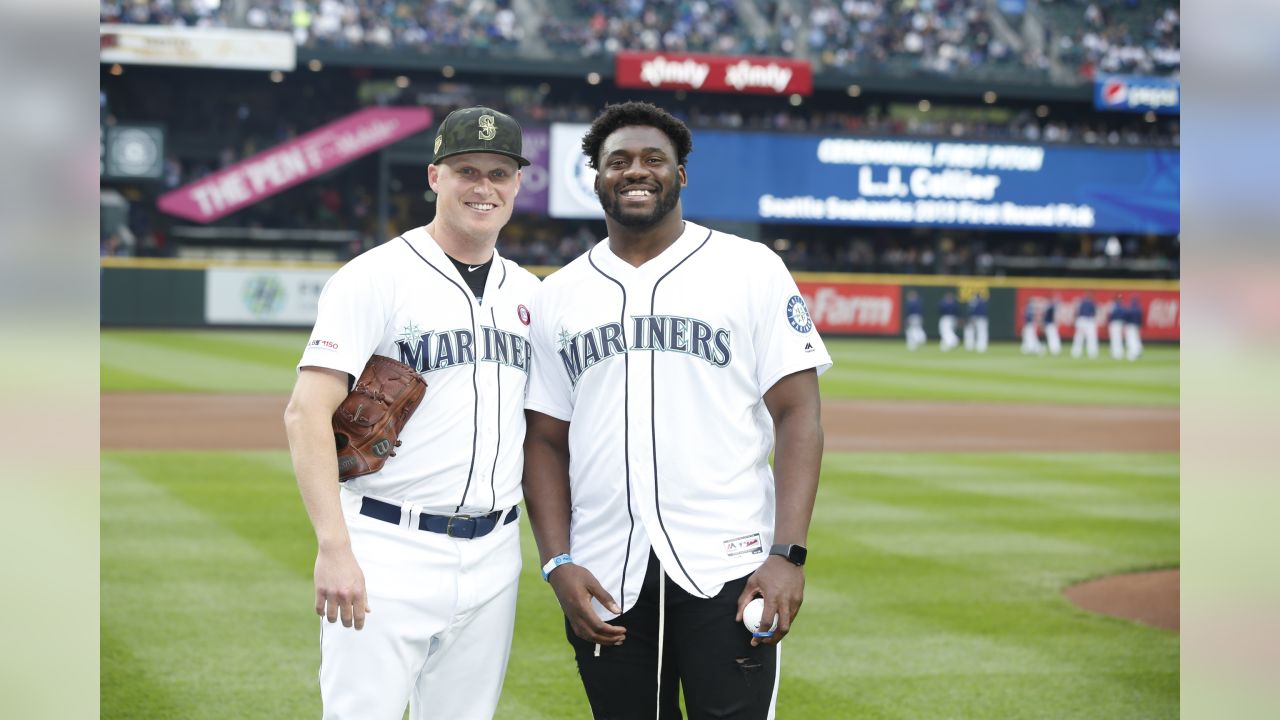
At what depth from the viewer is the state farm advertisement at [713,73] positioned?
37312 millimetres

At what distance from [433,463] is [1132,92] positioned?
4087cm

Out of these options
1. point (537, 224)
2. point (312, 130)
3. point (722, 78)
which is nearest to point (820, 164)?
point (722, 78)

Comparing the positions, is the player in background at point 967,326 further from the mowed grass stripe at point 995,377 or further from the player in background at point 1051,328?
the player in background at point 1051,328

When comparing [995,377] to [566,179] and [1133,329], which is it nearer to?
[1133,329]

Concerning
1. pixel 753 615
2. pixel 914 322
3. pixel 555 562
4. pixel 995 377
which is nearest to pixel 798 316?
pixel 753 615

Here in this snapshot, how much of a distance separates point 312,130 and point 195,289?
8877mm

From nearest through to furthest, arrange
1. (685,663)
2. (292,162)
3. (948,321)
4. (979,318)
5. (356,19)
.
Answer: (685,663)
(979,318)
(948,321)
(292,162)
(356,19)

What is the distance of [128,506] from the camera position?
10508 millimetres

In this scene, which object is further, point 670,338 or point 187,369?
point 187,369

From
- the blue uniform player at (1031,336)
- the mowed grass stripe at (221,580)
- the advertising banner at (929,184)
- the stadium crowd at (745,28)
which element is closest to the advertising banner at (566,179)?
the advertising banner at (929,184)

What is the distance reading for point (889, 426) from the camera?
17109 mm

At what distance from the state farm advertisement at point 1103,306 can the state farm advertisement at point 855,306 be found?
365 cm
